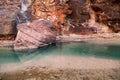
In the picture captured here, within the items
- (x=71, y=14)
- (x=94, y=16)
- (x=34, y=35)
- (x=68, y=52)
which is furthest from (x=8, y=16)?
(x=94, y=16)

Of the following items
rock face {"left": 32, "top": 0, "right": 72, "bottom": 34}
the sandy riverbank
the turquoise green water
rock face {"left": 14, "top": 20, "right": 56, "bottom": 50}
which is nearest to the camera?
the sandy riverbank

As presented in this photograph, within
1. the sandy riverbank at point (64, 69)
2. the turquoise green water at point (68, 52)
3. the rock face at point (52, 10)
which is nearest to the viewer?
the sandy riverbank at point (64, 69)

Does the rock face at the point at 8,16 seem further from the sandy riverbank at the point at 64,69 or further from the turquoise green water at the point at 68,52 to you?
the sandy riverbank at the point at 64,69

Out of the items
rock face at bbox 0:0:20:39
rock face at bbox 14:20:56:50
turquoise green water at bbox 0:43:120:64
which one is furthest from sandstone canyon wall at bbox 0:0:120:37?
turquoise green water at bbox 0:43:120:64

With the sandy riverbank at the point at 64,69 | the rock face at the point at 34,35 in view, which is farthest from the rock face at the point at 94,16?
the sandy riverbank at the point at 64,69

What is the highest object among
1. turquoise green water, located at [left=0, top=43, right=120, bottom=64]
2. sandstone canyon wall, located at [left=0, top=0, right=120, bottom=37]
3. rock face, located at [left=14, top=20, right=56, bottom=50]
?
sandstone canyon wall, located at [left=0, top=0, right=120, bottom=37]

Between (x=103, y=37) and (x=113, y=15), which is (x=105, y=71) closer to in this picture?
Answer: (x=103, y=37)

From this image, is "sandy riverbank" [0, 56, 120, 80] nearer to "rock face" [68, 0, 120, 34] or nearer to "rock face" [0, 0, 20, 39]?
"rock face" [0, 0, 20, 39]
